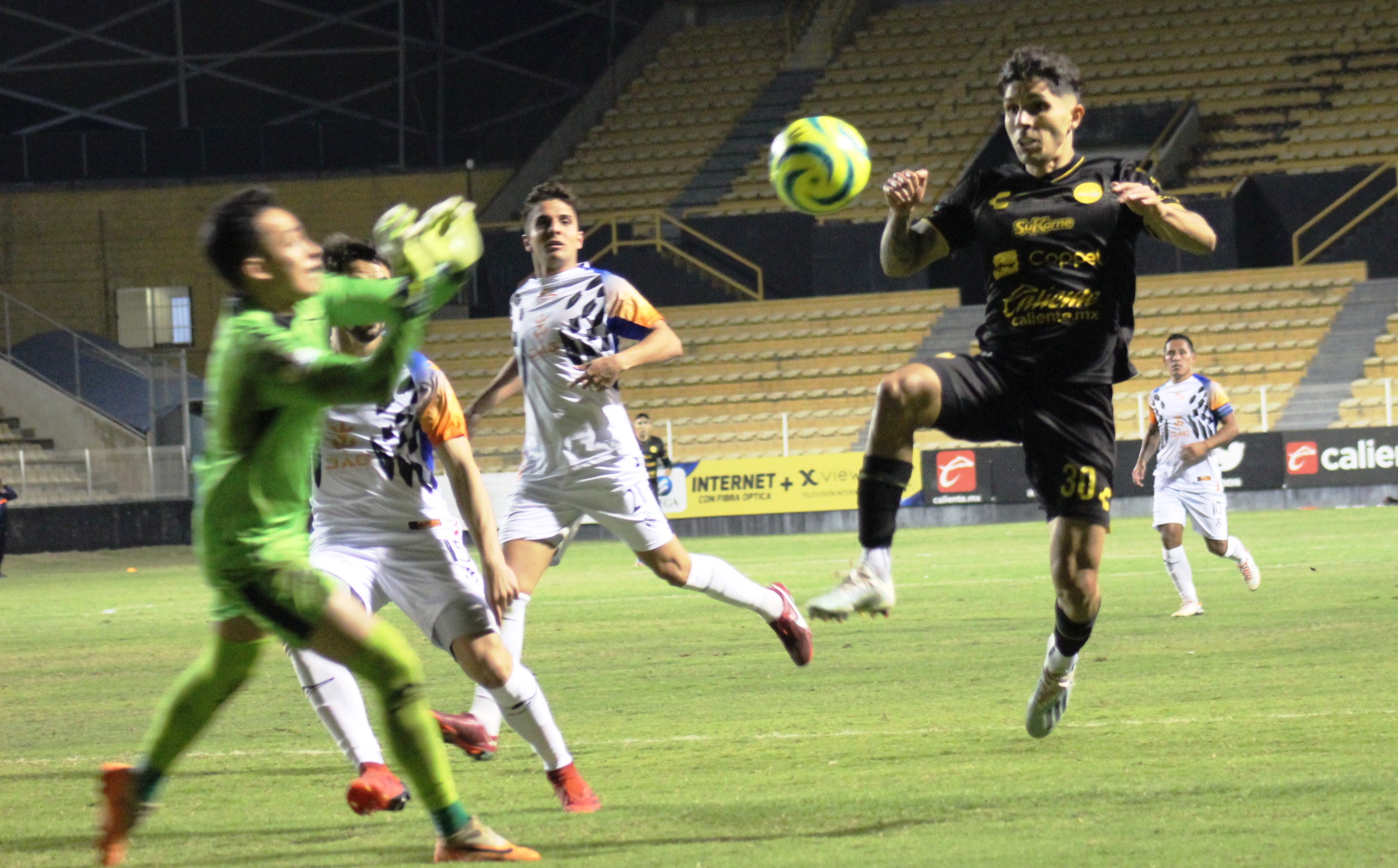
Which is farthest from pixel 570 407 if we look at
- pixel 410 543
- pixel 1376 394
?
pixel 1376 394

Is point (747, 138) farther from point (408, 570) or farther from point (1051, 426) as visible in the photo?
point (408, 570)

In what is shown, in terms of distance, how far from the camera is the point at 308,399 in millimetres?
4039

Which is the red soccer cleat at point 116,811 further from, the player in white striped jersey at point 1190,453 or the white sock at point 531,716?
the player in white striped jersey at point 1190,453

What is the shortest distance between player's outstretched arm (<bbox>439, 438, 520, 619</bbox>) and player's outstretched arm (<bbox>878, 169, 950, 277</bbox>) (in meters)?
1.64

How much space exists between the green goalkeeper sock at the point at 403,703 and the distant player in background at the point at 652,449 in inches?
657

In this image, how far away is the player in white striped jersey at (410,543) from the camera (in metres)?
5.26

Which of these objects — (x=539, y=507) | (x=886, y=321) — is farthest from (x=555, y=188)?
(x=886, y=321)

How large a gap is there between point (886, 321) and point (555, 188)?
77.2 ft

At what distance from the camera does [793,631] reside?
288 inches

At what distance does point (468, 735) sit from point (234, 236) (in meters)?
2.75

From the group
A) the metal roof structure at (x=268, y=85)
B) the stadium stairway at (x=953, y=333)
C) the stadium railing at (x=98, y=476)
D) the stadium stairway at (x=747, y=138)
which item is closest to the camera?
the stadium railing at (x=98, y=476)

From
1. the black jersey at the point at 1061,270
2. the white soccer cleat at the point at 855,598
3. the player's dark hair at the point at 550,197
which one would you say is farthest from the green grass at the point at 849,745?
the player's dark hair at the point at 550,197

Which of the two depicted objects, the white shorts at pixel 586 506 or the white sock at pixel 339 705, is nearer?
→ the white sock at pixel 339 705

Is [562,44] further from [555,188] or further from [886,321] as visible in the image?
[555,188]
